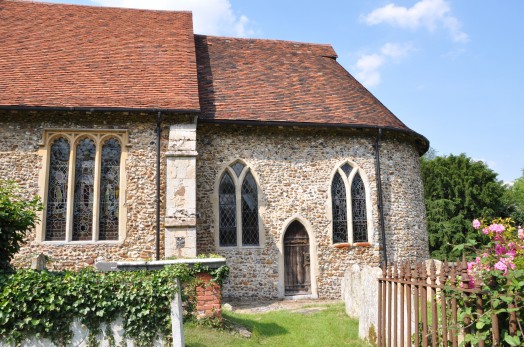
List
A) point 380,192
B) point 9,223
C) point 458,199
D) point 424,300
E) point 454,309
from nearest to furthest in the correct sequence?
1. point 454,309
2. point 424,300
3. point 9,223
4. point 380,192
5. point 458,199

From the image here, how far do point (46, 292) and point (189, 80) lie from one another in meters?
8.09

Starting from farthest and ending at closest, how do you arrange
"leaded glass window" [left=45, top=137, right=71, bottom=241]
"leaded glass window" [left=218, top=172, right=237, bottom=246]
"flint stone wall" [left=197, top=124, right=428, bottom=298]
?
1. "leaded glass window" [left=218, top=172, right=237, bottom=246]
2. "flint stone wall" [left=197, top=124, right=428, bottom=298]
3. "leaded glass window" [left=45, top=137, right=71, bottom=241]

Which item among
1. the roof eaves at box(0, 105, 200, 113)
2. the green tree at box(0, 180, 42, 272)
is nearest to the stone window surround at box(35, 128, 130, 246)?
the roof eaves at box(0, 105, 200, 113)

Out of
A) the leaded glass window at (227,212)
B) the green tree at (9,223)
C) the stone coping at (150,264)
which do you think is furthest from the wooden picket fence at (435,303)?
the leaded glass window at (227,212)

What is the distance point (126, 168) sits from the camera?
11.4 m

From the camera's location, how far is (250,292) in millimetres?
11953

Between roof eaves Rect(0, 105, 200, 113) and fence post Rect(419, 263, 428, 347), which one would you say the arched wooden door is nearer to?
roof eaves Rect(0, 105, 200, 113)

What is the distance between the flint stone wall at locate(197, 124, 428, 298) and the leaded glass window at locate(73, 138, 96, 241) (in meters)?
2.85

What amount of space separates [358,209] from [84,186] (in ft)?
26.0

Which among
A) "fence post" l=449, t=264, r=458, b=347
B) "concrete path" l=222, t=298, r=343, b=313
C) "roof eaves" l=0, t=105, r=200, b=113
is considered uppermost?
"roof eaves" l=0, t=105, r=200, b=113

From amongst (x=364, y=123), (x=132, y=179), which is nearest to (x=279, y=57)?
(x=364, y=123)

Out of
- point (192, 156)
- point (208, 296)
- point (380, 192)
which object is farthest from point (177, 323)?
point (380, 192)

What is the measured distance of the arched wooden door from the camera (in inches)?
494

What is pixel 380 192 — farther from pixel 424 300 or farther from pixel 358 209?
pixel 424 300
